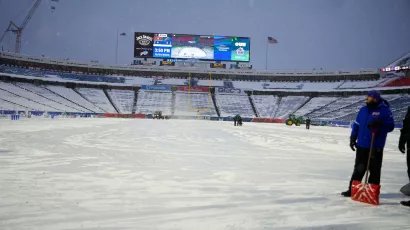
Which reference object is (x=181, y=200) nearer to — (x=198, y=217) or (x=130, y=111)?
(x=198, y=217)

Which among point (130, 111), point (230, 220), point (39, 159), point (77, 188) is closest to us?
point (230, 220)

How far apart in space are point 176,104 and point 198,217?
5261 cm

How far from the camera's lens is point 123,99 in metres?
54.7

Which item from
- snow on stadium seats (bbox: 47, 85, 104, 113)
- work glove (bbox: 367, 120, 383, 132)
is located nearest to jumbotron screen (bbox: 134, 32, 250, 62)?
snow on stadium seats (bbox: 47, 85, 104, 113)

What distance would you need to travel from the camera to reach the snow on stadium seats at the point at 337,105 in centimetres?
4797

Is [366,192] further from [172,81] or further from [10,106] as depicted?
[172,81]

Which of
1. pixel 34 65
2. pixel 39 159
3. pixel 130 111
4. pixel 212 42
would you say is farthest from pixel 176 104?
pixel 39 159

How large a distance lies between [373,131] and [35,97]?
5212 cm

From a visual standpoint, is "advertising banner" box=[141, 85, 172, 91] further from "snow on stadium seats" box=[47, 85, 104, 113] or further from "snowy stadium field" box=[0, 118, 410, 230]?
"snowy stadium field" box=[0, 118, 410, 230]

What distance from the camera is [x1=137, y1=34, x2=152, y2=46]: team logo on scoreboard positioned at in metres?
52.0

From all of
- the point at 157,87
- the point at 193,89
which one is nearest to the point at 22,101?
the point at 157,87

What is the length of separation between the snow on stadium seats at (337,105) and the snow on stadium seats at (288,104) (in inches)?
183

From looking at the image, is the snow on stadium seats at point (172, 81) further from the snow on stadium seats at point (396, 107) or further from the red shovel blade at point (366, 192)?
the red shovel blade at point (366, 192)

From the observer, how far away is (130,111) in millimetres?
49844
